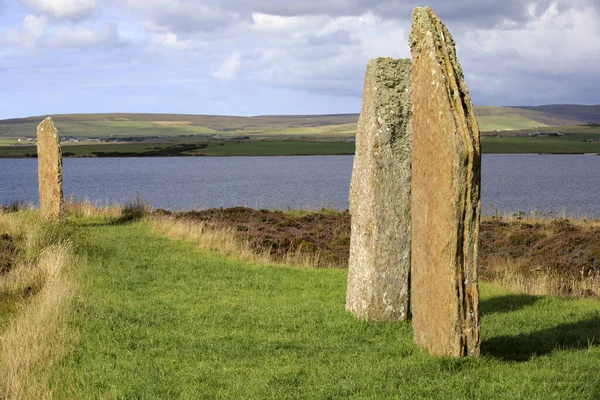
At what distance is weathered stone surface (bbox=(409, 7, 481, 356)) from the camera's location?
8.05 m

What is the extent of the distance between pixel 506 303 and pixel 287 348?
15.4 feet

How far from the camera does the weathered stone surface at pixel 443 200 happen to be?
805 cm

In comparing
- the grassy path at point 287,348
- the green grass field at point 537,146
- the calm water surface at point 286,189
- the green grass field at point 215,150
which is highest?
the green grass field at point 537,146

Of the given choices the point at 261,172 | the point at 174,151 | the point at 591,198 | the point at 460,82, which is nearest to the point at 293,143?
the point at 174,151

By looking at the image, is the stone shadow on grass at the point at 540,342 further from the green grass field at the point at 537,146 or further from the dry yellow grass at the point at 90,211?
the green grass field at the point at 537,146

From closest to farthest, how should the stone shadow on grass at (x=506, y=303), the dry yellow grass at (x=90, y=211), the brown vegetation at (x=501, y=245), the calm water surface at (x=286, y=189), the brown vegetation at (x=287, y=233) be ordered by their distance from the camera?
the stone shadow on grass at (x=506, y=303) < the brown vegetation at (x=501, y=245) < the brown vegetation at (x=287, y=233) < the dry yellow grass at (x=90, y=211) < the calm water surface at (x=286, y=189)

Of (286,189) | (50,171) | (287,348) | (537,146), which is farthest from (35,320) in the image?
(537,146)

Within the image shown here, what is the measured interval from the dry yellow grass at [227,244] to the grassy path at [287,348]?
337 centimetres

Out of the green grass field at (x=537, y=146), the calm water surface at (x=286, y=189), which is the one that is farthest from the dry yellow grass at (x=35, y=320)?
the green grass field at (x=537, y=146)

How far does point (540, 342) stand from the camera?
9.28m

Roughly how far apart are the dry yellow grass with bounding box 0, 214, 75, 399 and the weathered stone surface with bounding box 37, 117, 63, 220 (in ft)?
19.2

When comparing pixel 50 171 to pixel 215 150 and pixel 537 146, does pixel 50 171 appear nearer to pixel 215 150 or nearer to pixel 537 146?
pixel 215 150

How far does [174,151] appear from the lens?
424ft

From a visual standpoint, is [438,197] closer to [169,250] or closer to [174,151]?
[169,250]
